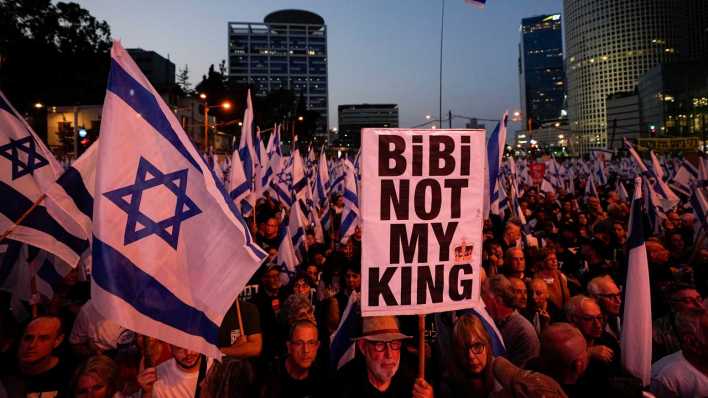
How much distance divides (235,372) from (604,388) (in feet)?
7.90

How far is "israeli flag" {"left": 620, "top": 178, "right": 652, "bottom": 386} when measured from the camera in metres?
3.55

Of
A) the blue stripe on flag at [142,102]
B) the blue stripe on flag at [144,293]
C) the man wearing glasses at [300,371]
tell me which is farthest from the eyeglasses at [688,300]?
the blue stripe on flag at [142,102]

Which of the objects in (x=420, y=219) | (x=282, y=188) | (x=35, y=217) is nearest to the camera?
(x=420, y=219)

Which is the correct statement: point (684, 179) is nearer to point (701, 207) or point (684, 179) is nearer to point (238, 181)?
point (701, 207)

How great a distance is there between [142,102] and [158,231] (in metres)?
0.80

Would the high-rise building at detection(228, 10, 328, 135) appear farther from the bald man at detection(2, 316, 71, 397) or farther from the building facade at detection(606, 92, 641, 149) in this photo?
the bald man at detection(2, 316, 71, 397)

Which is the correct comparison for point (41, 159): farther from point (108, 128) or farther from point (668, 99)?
point (668, 99)

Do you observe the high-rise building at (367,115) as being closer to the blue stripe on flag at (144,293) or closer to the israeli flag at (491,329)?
the israeli flag at (491,329)

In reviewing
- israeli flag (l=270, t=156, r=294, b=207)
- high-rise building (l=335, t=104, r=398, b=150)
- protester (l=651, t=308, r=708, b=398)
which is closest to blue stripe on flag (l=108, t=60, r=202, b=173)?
protester (l=651, t=308, r=708, b=398)

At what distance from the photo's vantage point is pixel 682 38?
149125mm

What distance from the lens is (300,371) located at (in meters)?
3.63

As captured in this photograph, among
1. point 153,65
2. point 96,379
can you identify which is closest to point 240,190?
point 96,379

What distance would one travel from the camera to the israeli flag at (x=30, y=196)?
13.3 feet

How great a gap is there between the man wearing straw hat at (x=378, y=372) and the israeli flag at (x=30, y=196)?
241 cm
